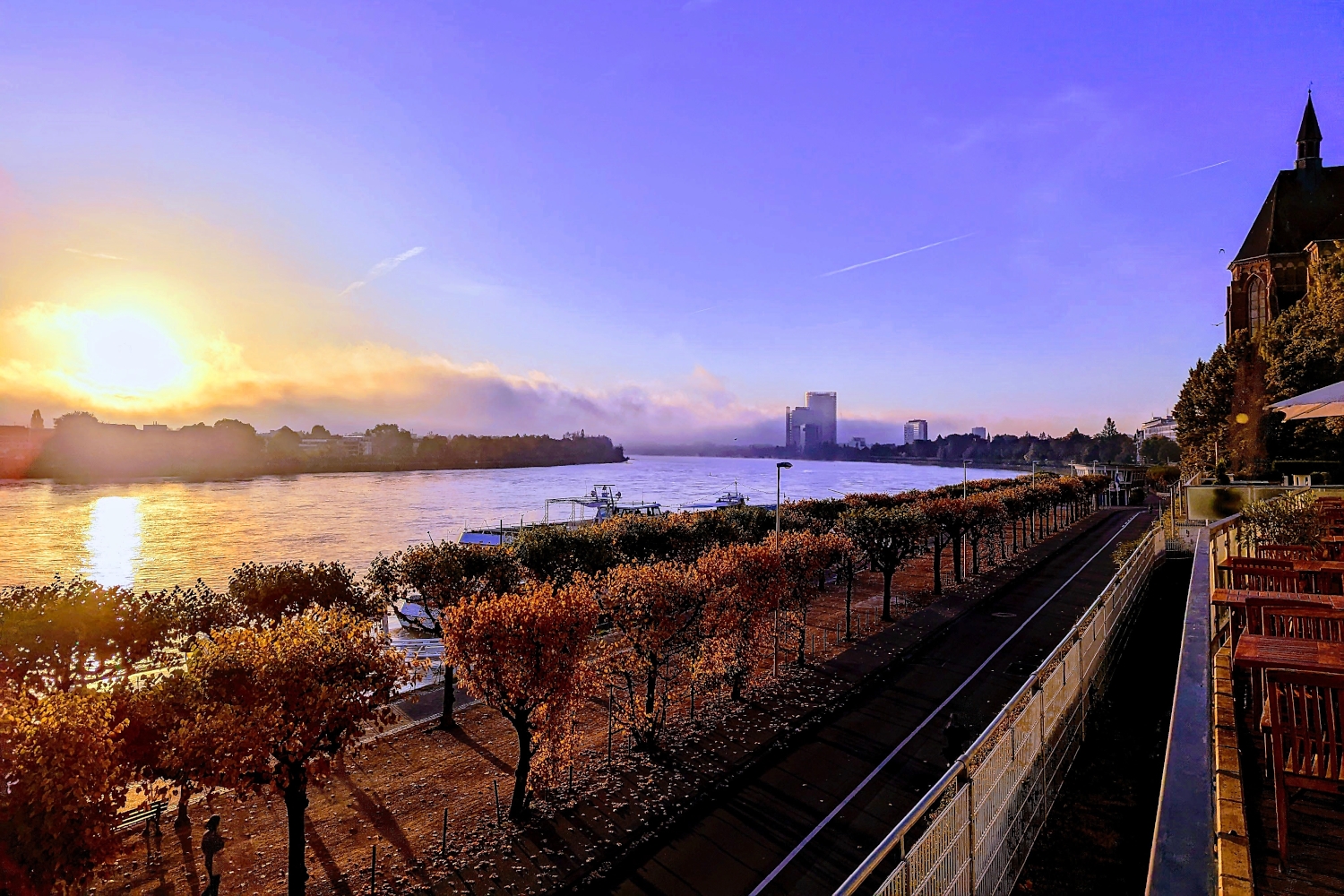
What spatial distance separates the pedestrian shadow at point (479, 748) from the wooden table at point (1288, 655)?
1826 centimetres

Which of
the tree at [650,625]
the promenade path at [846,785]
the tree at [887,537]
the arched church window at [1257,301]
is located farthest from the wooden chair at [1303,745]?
the arched church window at [1257,301]

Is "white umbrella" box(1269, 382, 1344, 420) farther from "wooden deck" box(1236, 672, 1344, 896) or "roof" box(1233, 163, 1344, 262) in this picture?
"roof" box(1233, 163, 1344, 262)

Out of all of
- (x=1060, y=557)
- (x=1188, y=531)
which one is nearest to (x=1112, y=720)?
(x=1188, y=531)

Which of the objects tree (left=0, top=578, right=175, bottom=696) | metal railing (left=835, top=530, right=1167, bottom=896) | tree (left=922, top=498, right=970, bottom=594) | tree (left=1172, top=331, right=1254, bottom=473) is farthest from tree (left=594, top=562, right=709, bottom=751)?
tree (left=1172, top=331, right=1254, bottom=473)

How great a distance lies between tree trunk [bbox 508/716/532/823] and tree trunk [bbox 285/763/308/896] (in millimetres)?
4657

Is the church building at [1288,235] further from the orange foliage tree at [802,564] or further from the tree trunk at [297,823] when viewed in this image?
the tree trunk at [297,823]

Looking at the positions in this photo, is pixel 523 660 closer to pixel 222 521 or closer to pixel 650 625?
pixel 650 625

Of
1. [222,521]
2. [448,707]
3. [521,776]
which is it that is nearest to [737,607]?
[521,776]

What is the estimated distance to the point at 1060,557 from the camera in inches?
1965

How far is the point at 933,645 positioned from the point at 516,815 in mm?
19600

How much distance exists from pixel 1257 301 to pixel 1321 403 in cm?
7782

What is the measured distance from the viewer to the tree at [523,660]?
1641cm

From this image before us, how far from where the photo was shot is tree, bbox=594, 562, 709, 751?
20141 mm

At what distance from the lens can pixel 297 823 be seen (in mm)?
12742
